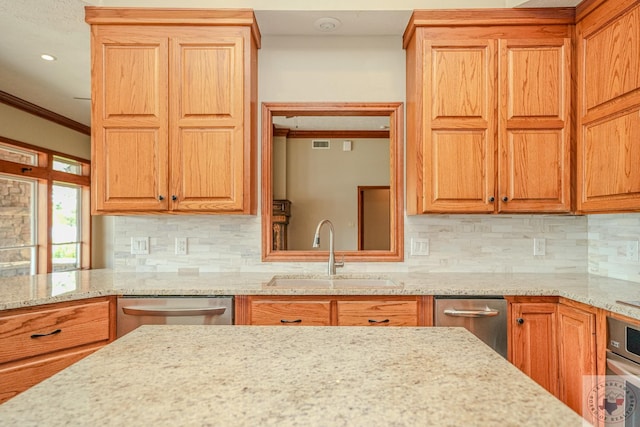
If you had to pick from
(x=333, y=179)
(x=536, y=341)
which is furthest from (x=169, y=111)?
(x=333, y=179)

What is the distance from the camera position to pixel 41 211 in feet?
16.7

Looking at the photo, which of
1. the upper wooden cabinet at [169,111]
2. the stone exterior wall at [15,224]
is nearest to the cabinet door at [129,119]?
the upper wooden cabinet at [169,111]

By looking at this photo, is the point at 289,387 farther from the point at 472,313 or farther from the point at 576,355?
the point at 576,355

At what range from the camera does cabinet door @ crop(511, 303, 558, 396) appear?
1.94m

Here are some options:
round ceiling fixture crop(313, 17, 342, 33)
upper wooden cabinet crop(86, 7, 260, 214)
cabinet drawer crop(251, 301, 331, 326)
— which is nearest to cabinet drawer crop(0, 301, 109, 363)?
upper wooden cabinet crop(86, 7, 260, 214)

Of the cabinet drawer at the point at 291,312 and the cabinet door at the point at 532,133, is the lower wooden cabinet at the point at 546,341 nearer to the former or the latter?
the cabinet door at the point at 532,133

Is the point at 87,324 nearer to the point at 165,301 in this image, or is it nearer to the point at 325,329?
the point at 165,301

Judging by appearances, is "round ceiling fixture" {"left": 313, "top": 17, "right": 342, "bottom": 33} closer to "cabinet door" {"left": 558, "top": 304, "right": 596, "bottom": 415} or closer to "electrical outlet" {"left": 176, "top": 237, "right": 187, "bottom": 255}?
"electrical outlet" {"left": 176, "top": 237, "right": 187, "bottom": 255}

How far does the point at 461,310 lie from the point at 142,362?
160 centimetres

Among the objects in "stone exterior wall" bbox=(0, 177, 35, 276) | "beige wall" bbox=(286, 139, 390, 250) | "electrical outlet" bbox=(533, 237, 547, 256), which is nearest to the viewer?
"electrical outlet" bbox=(533, 237, 547, 256)

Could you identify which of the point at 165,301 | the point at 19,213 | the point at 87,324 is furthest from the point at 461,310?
the point at 19,213

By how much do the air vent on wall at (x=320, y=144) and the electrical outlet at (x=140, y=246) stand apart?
9.31ft

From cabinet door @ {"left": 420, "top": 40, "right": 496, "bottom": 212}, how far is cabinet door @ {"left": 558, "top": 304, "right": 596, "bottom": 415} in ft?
2.38

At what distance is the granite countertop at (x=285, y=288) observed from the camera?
1.81m
